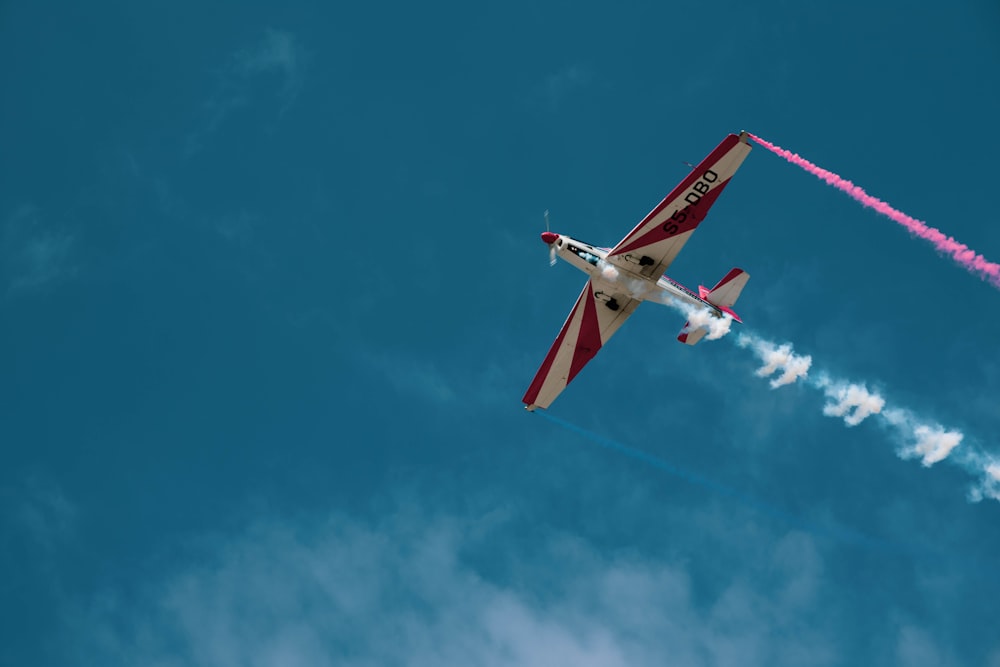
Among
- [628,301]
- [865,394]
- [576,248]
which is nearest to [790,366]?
[865,394]

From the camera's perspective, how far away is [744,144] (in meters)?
51.5

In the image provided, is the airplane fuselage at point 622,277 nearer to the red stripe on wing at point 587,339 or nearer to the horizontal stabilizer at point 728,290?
the horizontal stabilizer at point 728,290

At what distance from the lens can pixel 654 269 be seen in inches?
Answer: 2124

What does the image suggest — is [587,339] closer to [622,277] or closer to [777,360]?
[622,277]

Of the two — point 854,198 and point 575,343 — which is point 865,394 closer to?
point 854,198

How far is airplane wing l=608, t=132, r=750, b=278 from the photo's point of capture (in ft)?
170

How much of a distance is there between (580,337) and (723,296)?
24.4 ft

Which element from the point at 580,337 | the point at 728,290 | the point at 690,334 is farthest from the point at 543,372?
the point at 728,290

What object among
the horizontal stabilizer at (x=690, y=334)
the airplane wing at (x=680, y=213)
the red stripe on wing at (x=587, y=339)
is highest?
the airplane wing at (x=680, y=213)

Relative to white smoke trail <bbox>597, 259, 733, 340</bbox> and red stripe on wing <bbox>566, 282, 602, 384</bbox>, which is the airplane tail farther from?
red stripe on wing <bbox>566, 282, 602, 384</bbox>

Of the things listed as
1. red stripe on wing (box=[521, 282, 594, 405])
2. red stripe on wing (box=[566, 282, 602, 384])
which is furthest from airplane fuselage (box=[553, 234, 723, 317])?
red stripe on wing (box=[521, 282, 594, 405])

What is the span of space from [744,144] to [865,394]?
1332 centimetres

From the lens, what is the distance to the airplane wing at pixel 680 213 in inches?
2036

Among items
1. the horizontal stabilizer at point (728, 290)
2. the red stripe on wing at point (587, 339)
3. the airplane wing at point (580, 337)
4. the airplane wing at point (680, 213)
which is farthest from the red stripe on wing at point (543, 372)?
the horizontal stabilizer at point (728, 290)
